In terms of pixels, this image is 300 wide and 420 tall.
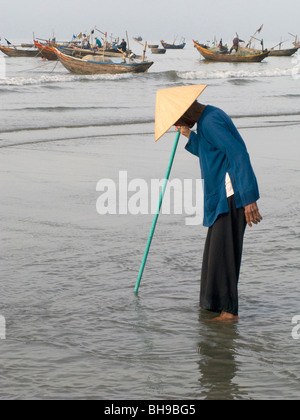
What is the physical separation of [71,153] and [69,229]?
4.48 meters

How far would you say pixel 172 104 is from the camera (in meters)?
3.73

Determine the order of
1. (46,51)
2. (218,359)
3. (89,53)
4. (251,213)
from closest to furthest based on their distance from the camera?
1. (218,359)
2. (251,213)
3. (89,53)
4. (46,51)

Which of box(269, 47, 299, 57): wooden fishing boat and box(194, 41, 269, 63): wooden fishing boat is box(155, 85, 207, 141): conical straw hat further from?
box(269, 47, 299, 57): wooden fishing boat

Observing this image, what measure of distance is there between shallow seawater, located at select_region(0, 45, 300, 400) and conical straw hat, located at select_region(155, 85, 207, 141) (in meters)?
1.09

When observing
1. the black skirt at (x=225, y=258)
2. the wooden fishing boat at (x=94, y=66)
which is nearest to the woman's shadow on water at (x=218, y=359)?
the black skirt at (x=225, y=258)

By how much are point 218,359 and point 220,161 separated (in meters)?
1.05

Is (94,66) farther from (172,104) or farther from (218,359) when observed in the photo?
(218,359)

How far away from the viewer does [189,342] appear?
352cm

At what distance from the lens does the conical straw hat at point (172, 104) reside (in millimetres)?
3641

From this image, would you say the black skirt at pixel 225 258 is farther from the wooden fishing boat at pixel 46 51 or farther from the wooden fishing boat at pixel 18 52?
the wooden fishing boat at pixel 18 52

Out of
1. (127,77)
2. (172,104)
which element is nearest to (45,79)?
(127,77)

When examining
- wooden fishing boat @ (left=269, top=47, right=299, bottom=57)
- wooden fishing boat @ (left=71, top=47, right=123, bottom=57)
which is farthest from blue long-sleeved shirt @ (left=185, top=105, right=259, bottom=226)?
wooden fishing boat @ (left=269, top=47, right=299, bottom=57)
